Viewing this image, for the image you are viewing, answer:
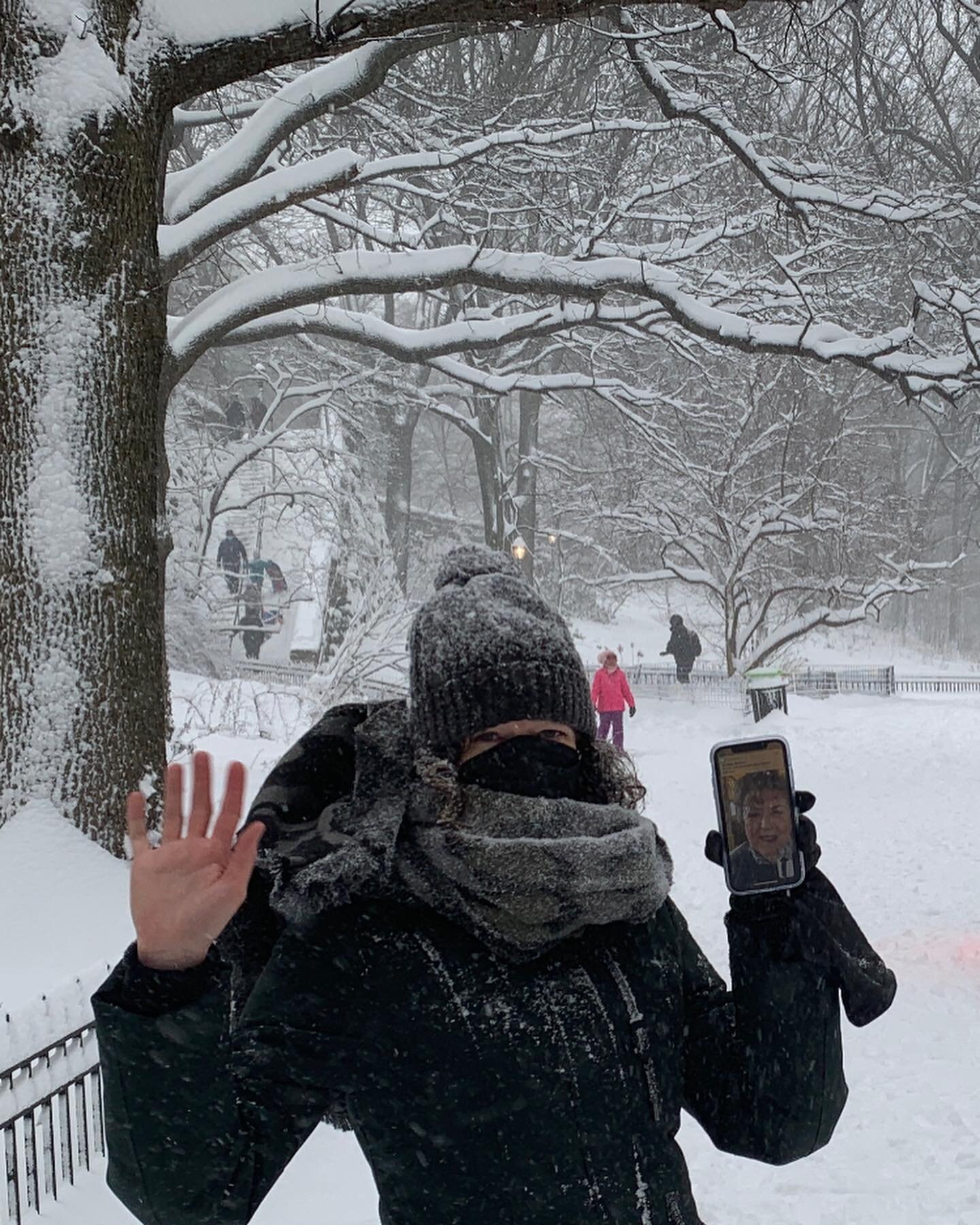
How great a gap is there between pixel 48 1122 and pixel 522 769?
3636 mm

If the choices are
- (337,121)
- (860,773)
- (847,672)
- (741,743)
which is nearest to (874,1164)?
(741,743)

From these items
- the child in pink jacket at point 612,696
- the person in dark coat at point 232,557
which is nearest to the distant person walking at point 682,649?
the child in pink jacket at point 612,696

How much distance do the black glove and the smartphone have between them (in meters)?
0.02

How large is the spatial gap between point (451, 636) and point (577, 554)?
36.6m

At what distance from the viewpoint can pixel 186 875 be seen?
1620 millimetres

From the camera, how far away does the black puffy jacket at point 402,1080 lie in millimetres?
1665

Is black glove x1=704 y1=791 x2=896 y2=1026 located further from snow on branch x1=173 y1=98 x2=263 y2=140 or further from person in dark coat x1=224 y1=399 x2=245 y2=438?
person in dark coat x1=224 y1=399 x2=245 y2=438

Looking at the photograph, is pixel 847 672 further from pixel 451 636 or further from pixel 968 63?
pixel 451 636

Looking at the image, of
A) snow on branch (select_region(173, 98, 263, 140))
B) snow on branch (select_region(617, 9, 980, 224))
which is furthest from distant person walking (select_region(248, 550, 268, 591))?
snow on branch (select_region(617, 9, 980, 224))

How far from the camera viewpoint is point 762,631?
29.0 m

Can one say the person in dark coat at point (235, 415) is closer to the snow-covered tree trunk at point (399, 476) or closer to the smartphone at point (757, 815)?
the snow-covered tree trunk at point (399, 476)

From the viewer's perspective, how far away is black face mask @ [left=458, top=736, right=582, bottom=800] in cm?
192

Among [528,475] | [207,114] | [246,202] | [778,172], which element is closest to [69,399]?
[246,202]

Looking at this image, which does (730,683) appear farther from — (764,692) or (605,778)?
(605,778)
